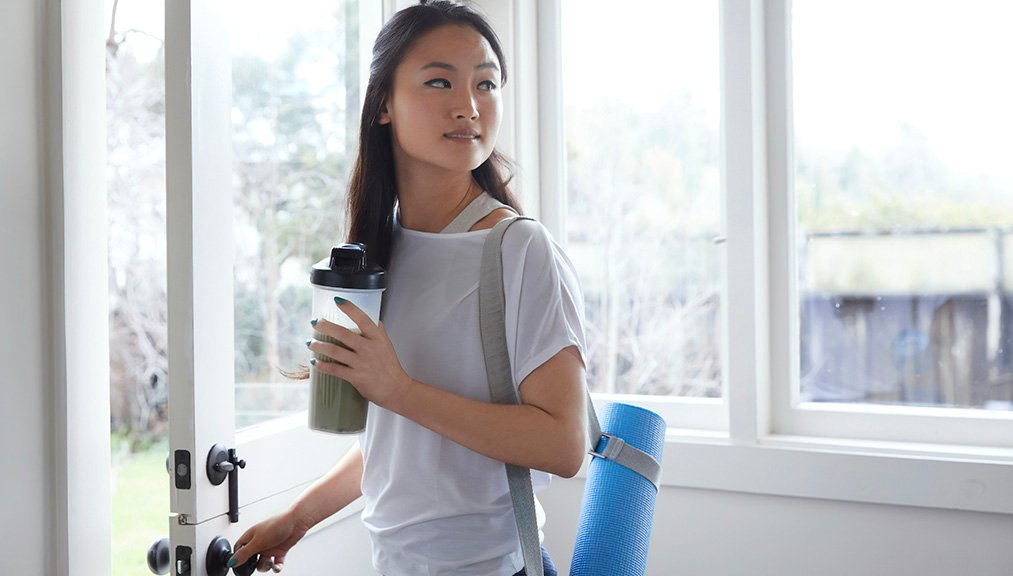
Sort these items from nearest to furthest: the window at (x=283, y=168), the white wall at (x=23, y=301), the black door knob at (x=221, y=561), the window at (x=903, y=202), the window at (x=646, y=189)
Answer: the white wall at (x=23, y=301)
the black door knob at (x=221, y=561)
the window at (x=283, y=168)
the window at (x=903, y=202)
the window at (x=646, y=189)

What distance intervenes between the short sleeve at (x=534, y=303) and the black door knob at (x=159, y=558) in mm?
560

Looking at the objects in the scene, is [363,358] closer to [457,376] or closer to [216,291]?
[457,376]

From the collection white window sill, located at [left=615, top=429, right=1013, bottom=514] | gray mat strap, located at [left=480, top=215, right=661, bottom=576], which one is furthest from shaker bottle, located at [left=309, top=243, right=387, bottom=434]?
white window sill, located at [left=615, top=429, right=1013, bottom=514]

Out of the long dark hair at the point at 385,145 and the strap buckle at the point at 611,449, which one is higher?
the long dark hair at the point at 385,145

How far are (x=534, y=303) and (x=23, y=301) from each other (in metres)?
0.62

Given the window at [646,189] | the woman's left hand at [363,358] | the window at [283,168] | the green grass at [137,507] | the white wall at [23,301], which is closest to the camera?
the woman's left hand at [363,358]

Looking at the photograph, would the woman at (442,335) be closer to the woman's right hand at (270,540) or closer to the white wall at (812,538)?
the woman's right hand at (270,540)

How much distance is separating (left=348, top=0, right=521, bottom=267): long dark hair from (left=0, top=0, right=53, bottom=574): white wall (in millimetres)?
387

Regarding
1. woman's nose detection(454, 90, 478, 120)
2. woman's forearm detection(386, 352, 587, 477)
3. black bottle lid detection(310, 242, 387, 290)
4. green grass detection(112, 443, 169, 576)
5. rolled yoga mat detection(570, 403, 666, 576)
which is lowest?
green grass detection(112, 443, 169, 576)

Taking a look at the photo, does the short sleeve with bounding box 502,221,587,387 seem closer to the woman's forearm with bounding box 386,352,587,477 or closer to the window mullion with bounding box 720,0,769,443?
the woman's forearm with bounding box 386,352,587,477

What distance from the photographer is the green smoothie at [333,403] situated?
3.19 ft

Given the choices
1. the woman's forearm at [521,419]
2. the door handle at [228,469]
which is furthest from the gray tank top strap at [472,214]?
the door handle at [228,469]

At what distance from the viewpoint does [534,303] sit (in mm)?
980

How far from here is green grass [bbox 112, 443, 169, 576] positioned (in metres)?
2.23
